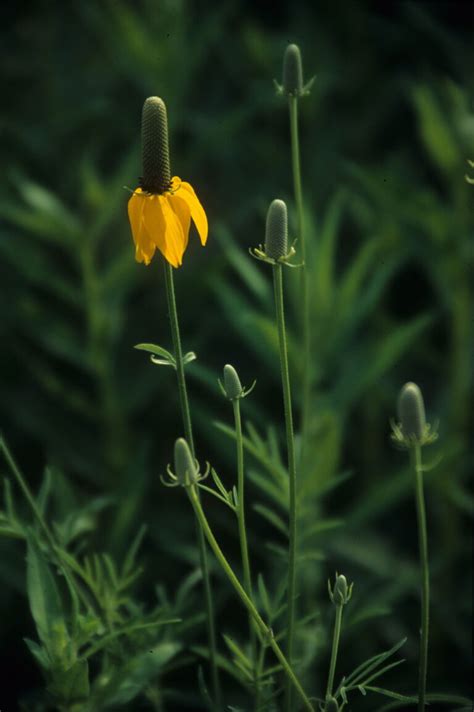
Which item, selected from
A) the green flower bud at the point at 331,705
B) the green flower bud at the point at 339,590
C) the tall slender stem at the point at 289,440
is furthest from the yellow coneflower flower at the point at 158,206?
the green flower bud at the point at 331,705

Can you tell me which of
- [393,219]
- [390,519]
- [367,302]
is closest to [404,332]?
[367,302]

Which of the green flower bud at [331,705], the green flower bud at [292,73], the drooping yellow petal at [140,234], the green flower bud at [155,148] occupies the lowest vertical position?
the green flower bud at [331,705]

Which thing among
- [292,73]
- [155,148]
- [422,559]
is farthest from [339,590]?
[292,73]

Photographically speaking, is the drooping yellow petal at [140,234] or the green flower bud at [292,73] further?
the green flower bud at [292,73]

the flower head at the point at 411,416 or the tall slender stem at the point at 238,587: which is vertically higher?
the flower head at the point at 411,416

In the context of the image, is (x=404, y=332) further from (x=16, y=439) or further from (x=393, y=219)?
(x=16, y=439)

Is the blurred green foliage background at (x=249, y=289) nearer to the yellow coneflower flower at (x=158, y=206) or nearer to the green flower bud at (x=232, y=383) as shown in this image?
the green flower bud at (x=232, y=383)
